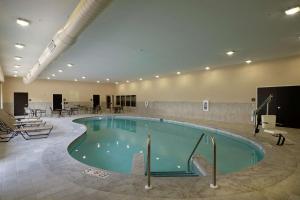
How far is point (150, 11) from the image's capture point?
373cm

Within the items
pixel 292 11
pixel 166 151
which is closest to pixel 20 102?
pixel 166 151

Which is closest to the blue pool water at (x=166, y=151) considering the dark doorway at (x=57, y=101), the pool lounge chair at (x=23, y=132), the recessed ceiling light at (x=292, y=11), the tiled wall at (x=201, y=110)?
the pool lounge chair at (x=23, y=132)

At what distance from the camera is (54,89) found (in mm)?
16766

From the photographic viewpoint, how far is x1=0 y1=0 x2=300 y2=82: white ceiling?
11.5 feet

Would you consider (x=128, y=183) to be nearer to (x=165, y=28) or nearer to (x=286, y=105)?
(x=165, y=28)

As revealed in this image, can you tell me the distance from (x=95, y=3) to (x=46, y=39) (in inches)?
143

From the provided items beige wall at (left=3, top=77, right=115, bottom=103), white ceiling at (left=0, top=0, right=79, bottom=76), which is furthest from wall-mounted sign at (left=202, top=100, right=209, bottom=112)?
beige wall at (left=3, top=77, right=115, bottom=103)

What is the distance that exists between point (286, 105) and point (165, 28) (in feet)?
21.7

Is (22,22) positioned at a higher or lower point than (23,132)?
higher

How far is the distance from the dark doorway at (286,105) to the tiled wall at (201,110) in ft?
3.12

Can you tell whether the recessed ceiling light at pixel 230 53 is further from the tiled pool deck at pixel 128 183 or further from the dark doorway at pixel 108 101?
the dark doorway at pixel 108 101

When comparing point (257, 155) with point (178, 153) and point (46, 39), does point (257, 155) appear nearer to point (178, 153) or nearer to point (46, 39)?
point (178, 153)

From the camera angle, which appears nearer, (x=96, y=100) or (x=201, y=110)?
(x=201, y=110)

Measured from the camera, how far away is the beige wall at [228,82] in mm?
8112
